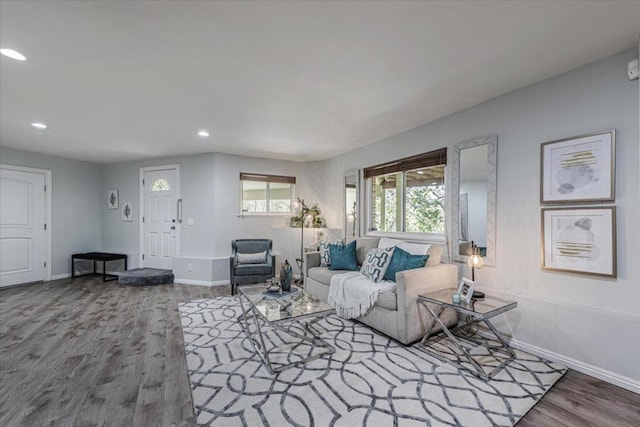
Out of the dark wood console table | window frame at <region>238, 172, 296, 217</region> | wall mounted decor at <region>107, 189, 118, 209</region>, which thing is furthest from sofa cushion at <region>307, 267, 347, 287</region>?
wall mounted decor at <region>107, 189, 118, 209</region>

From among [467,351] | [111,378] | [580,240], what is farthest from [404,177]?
[111,378]

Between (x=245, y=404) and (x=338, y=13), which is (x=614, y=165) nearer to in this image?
(x=338, y=13)

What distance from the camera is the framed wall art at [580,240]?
215 cm

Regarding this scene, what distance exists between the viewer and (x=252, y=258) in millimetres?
4762

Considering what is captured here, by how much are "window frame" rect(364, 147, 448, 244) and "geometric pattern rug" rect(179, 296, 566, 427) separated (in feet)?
5.07

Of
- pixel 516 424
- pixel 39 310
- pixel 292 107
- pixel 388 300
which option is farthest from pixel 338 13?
pixel 39 310

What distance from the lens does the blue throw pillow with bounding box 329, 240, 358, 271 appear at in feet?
12.6

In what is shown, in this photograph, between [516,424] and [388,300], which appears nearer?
[516,424]

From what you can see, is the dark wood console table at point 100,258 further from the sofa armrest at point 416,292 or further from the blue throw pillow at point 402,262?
the sofa armrest at point 416,292

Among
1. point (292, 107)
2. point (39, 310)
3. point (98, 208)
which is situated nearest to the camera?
point (292, 107)

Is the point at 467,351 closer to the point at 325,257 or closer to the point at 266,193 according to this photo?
the point at 325,257

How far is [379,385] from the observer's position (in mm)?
2045

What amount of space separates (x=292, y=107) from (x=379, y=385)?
274 centimetres

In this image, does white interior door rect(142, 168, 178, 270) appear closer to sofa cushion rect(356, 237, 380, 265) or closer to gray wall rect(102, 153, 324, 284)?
gray wall rect(102, 153, 324, 284)
